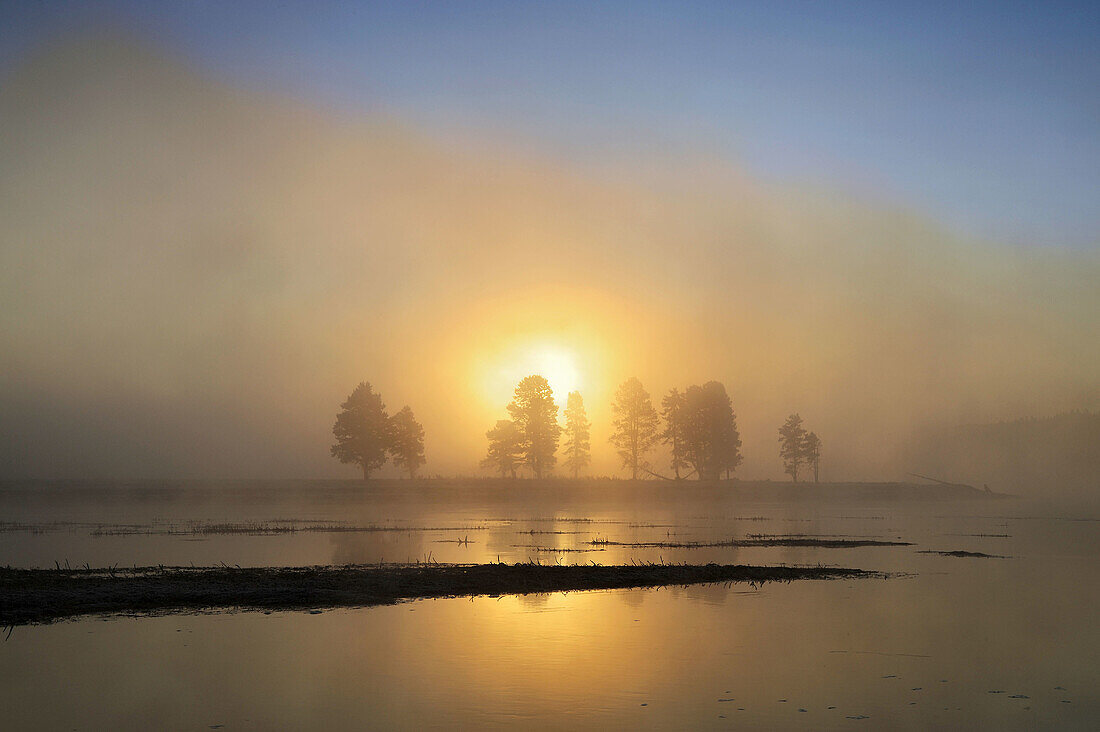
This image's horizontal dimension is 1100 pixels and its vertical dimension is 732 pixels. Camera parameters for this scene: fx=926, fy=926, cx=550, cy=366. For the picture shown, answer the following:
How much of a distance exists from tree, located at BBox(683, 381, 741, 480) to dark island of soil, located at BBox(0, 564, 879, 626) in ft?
308

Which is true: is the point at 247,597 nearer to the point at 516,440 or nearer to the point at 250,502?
the point at 250,502

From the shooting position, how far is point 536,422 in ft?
405

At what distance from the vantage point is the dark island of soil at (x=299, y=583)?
25.8m

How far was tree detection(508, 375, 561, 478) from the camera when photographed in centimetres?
12294

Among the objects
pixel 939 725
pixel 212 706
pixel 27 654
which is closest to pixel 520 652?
pixel 212 706

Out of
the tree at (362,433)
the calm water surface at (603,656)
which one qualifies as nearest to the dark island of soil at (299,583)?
the calm water surface at (603,656)

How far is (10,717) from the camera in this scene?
599 inches

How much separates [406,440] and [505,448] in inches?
517

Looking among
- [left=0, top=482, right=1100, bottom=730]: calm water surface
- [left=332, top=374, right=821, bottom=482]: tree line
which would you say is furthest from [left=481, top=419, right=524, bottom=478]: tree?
[left=0, top=482, right=1100, bottom=730]: calm water surface

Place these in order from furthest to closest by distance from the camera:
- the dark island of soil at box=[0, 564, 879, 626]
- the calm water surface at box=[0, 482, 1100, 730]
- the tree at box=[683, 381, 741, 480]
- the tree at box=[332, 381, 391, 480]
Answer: the tree at box=[683, 381, 741, 480]
the tree at box=[332, 381, 391, 480]
the dark island of soil at box=[0, 564, 879, 626]
the calm water surface at box=[0, 482, 1100, 730]

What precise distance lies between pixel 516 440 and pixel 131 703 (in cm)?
10708

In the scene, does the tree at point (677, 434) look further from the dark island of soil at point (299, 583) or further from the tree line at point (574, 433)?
the dark island of soil at point (299, 583)

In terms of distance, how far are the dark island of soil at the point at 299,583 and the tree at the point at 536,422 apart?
8617 cm

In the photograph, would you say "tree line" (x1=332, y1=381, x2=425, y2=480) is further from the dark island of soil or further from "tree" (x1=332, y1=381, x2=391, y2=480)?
the dark island of soil
